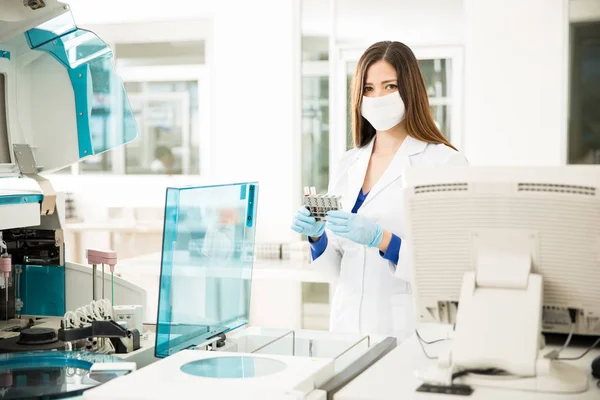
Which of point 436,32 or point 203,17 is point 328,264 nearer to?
point 436,32

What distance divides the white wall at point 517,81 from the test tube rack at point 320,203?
128 inches

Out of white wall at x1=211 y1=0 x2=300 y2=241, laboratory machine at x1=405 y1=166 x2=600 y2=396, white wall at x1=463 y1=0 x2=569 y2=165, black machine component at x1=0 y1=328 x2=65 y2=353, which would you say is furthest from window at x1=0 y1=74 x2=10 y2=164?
white wall at x1=463 y1=0 x2=569 y2=165

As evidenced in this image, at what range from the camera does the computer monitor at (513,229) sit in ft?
4.48

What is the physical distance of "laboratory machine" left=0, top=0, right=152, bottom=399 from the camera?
1901mm

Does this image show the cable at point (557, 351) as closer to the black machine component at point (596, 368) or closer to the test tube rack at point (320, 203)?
the black machine component at point (596, 368)

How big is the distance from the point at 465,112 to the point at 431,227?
3.91 m

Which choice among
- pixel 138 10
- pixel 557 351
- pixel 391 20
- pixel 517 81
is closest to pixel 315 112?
pixel 391 20

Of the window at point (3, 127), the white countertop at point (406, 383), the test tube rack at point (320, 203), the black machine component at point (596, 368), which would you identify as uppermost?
the window at point (3, 127)

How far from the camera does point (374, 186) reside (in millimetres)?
2307

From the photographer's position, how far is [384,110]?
2252 millimetres

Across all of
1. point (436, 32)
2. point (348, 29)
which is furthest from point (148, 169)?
point (436, 32)

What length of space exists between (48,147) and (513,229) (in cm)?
136

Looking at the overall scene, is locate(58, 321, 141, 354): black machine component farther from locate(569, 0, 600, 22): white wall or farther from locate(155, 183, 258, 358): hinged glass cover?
locate(569, 0, 600, 22): white wall

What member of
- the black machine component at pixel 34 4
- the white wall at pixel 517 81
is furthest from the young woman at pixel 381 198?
the white wall at pixel 517 81
